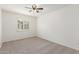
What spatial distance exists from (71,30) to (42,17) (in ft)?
8.35

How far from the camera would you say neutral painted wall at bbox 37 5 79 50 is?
279cm

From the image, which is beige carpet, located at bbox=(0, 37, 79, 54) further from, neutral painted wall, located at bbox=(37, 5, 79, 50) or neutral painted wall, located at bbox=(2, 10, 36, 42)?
neutral painted wall, located at bbox=(2, 10, 36, 42)

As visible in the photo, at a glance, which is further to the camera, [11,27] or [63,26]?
[11,27]

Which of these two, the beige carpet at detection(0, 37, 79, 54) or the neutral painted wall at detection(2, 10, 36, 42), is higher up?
the neutral painted wall at detection(2, 10, 36, 42)

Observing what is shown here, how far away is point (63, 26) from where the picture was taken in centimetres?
336

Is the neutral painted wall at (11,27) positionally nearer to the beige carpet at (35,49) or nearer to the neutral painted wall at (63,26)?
the beige carpet at (35,49)

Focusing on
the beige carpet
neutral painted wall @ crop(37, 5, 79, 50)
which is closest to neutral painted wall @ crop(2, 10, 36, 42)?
the beige carpet

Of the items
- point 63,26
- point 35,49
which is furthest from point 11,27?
point 63,26

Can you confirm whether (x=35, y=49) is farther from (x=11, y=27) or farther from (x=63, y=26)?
(x=11, y=27)

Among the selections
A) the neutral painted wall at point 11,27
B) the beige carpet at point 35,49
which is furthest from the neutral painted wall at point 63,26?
the neutral painted wall at point 11,27

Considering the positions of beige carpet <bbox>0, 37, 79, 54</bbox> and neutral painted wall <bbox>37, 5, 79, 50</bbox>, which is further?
neutral painted wall <bbox>37, 5, 79, 50</bbox>

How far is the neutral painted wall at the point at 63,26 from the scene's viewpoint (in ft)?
9.14

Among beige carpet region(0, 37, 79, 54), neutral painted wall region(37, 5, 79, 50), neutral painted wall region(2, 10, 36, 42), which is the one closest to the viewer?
beige carpet region(0, 37, 79, 54)
